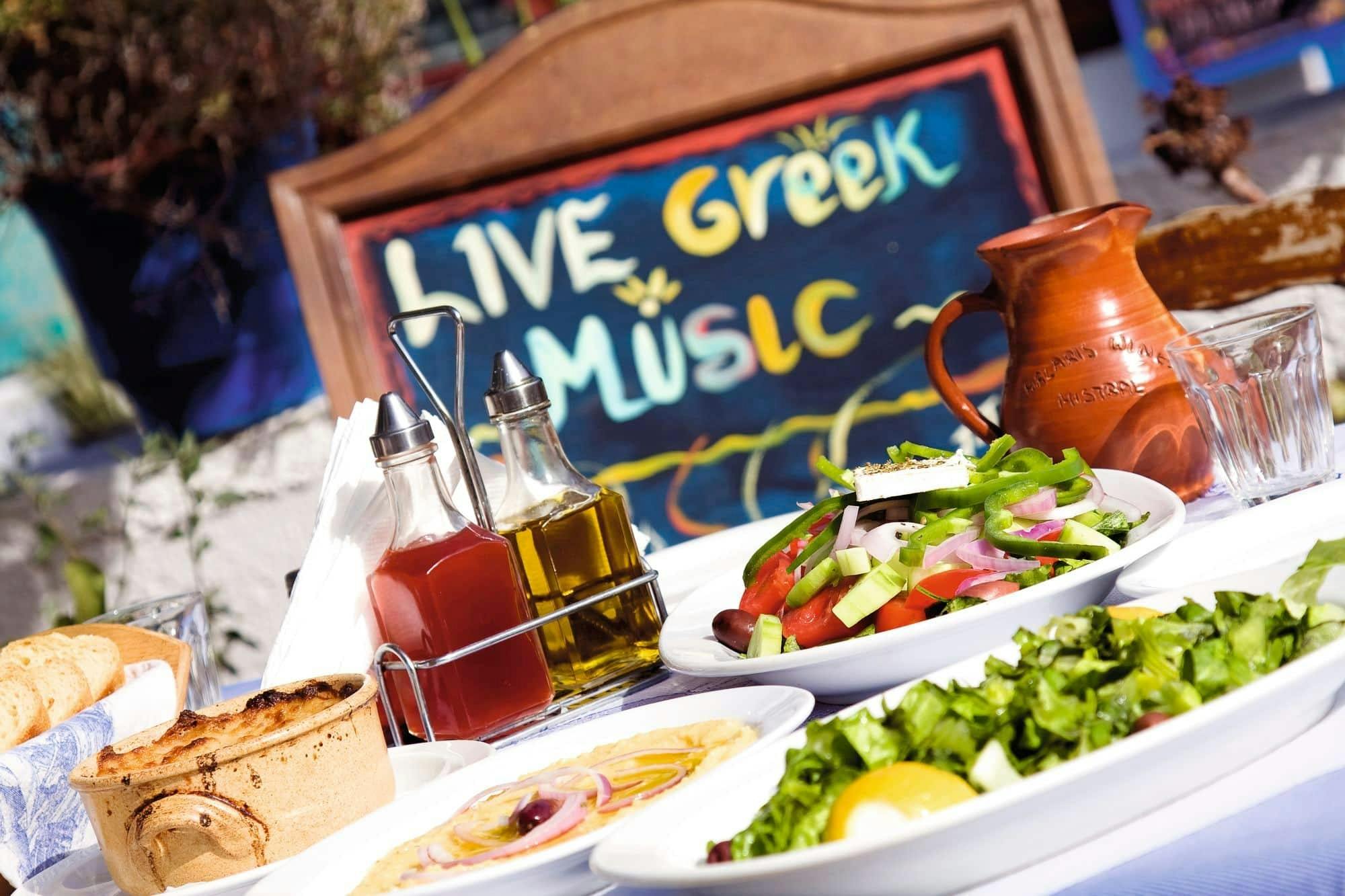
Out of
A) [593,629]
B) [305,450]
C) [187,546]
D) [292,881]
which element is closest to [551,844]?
[292,881]

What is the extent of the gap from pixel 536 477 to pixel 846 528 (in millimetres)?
246

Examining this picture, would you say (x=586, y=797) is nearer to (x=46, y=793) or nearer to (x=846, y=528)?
(x=846, y=528)

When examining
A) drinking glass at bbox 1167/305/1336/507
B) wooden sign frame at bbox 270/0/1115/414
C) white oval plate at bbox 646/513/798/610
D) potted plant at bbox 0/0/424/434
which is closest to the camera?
drinking glass at bbox 1167/305/1336/507

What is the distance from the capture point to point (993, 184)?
219 centimetres

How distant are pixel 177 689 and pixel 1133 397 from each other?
2.56 feet

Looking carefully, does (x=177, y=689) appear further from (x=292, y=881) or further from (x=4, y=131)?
(x=4, y=131)

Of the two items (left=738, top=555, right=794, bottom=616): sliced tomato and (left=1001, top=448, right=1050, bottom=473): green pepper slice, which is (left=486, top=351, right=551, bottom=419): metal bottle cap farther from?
(left=1001, top=448, right=1050, bottom=473): green pepper slice

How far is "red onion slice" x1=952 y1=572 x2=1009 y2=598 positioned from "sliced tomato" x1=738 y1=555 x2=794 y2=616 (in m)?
0.13

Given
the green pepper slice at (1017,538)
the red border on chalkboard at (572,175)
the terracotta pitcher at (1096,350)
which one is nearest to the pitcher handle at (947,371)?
the terracotta pitcher at (1096,350)

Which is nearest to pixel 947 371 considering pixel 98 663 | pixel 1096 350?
pixel 1096 350

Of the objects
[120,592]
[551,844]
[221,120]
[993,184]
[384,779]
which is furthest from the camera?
[120,592]

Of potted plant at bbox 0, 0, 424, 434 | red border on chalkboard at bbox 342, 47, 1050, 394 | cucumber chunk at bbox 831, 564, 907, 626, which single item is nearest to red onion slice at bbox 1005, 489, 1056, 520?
cucumber chunk at bbox 831, 564, 907, 626

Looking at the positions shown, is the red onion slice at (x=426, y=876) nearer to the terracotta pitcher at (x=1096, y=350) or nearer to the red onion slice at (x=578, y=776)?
the red onion slice at (x=578, y=776)

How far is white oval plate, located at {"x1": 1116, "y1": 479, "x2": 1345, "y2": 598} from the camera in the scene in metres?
0.69
